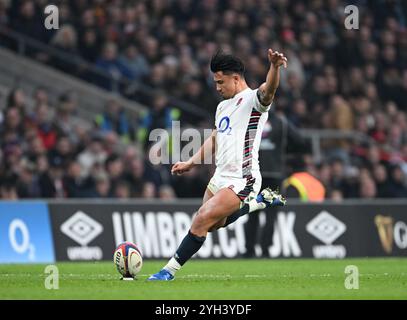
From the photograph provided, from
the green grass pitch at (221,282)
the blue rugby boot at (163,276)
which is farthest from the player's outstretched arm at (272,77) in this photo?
the blue rugby boot at (163,276)

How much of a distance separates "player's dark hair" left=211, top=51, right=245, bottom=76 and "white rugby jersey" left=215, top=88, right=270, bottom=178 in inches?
10.4

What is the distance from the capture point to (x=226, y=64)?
34.4ft

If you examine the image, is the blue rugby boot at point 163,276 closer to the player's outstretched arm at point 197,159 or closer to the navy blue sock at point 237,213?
the navy blue sock at point 237,213

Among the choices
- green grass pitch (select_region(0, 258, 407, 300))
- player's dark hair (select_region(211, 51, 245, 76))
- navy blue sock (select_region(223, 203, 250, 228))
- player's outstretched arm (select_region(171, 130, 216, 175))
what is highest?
player's dark hair (select_region(211, 51, 245, 76))

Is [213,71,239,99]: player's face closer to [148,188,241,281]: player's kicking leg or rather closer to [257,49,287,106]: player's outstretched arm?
[257,49,287,106]: player's outstretched arm

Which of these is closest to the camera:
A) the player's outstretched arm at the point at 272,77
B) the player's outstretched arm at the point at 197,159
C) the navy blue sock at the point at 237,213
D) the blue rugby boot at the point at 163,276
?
the player's outstretched arm at the point at 272,77

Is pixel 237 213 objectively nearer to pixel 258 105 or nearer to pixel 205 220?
pixel 205 220

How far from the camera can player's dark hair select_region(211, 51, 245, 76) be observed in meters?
10.5

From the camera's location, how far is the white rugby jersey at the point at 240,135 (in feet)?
34.4

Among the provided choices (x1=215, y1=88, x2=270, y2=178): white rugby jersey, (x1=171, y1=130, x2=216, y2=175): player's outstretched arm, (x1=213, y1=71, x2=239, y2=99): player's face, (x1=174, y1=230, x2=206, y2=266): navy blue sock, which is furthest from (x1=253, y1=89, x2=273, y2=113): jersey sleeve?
(x1=174, y1=230, x2=206, y2=266): navy blue sock

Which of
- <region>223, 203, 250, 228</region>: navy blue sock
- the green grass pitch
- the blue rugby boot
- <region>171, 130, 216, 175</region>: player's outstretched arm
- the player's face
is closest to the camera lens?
the green grass pitch

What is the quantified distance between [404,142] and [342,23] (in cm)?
322

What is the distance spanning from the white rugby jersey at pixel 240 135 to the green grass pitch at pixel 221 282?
118 cm
